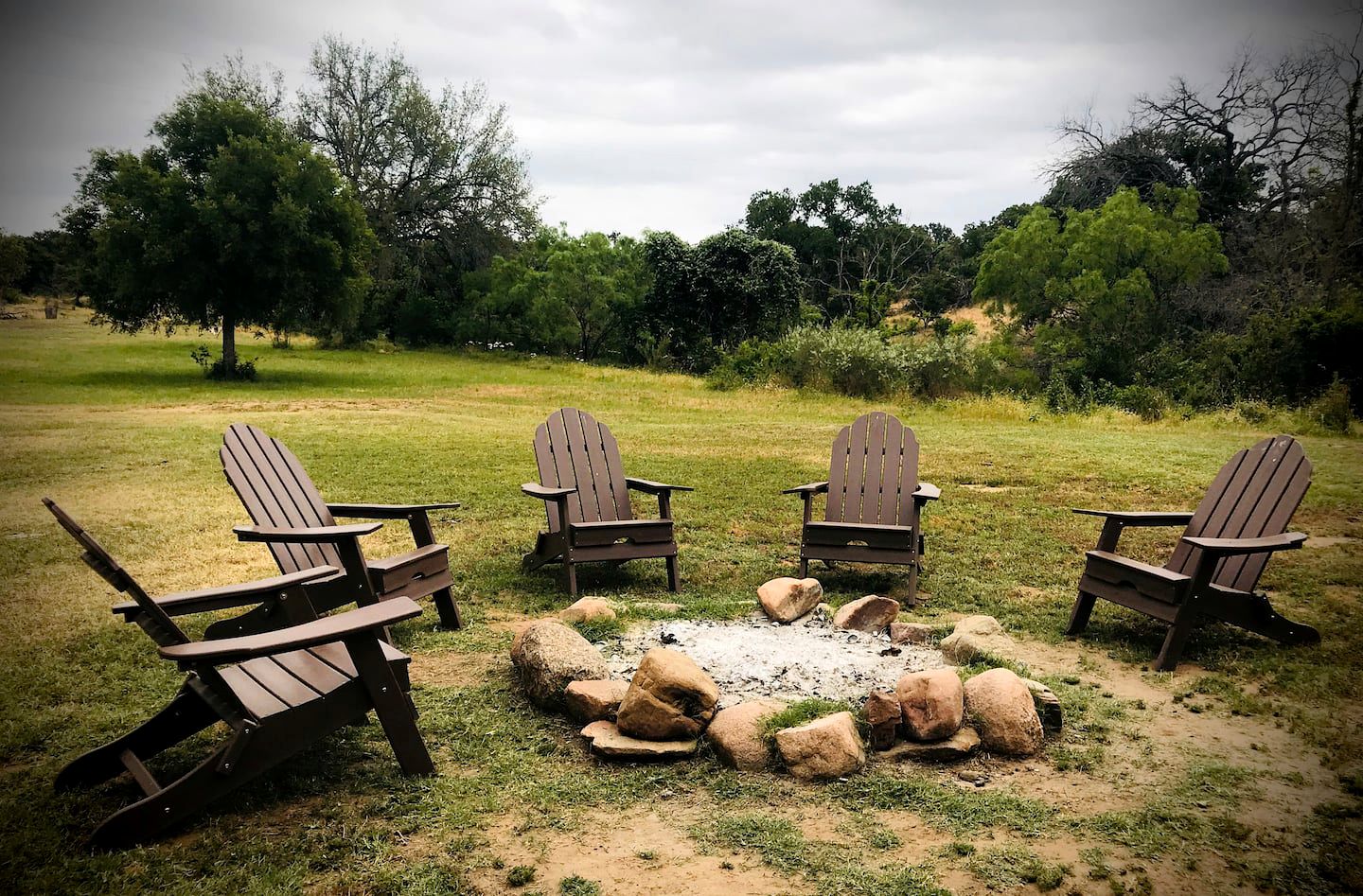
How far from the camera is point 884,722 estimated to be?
3221 mm

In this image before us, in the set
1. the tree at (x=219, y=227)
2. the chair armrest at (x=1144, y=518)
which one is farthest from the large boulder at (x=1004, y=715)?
the tree at (x=219, y=227)

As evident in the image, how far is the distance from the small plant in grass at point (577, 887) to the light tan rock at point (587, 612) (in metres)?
1.93

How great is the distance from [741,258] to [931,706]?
22636mm

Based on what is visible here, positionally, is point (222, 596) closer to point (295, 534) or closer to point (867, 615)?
point (295, 534)

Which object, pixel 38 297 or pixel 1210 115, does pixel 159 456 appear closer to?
pixel 38 297

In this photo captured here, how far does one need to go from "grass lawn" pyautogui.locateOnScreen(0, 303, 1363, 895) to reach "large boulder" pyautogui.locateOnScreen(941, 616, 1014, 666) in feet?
0.62

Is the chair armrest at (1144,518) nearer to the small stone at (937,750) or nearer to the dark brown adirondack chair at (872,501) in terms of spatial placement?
the dark brown adirondack chair at (872,501)

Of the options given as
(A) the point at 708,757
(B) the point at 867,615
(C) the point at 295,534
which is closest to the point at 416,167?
(C) the point at 295,534

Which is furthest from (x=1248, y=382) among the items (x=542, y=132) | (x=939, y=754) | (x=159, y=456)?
(x=542, y=132)

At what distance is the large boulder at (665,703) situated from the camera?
10.6 ft

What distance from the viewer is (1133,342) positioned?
19.2 m

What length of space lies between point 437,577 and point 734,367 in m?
16.1

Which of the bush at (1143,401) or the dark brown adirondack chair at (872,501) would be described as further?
the bush at (1143,401)

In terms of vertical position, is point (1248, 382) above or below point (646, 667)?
above
